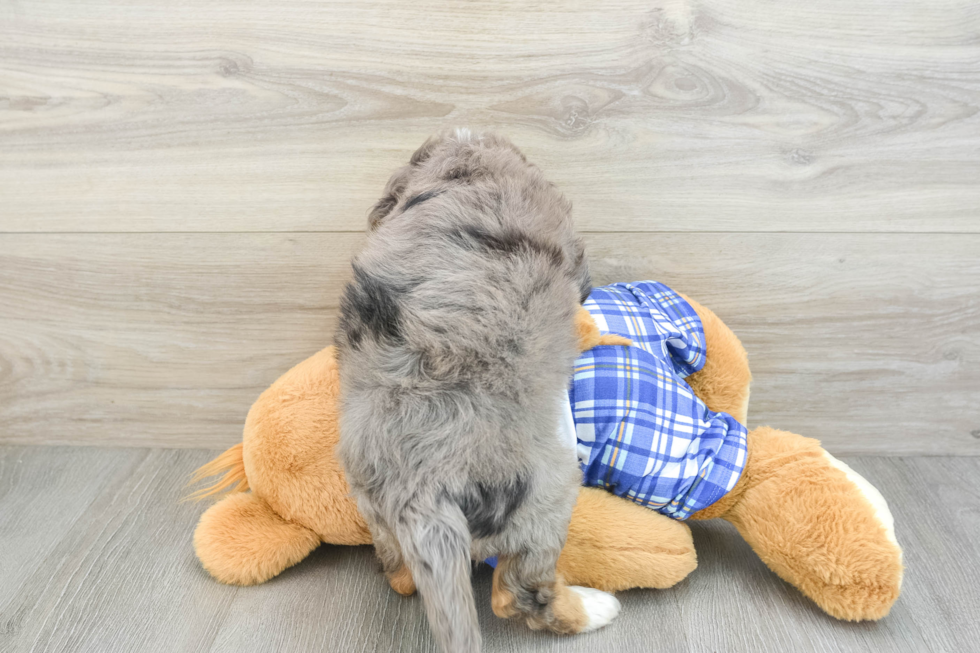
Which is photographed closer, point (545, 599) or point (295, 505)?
point (545, 599)

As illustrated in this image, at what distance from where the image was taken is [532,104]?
1022 millimetres

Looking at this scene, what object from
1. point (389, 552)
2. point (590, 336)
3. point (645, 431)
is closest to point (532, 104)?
point (590, 336)

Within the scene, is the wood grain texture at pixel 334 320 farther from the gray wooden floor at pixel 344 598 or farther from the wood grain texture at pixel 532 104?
the gray wooden floor at pixel 344 598

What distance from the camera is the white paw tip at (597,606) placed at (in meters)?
0.86

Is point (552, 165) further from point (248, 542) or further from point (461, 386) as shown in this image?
point (248, 542)

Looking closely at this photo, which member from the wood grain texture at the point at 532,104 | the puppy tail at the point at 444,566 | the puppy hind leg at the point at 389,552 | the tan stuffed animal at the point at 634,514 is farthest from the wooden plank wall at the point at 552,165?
the puppy tail at the point at 444,566

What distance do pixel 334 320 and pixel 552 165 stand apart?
0.42 meters

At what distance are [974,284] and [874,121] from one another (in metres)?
0.33

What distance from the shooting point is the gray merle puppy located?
2.24 ft

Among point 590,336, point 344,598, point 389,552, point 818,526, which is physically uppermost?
point 590,336

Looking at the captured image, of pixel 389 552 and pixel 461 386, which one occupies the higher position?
Result: pixel 461 386

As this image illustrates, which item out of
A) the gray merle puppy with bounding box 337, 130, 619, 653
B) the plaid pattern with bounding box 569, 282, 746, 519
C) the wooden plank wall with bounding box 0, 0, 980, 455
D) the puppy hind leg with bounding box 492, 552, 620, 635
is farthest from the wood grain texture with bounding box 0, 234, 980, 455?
the puppy hind leg with bounding box 492, 552, 620, 635

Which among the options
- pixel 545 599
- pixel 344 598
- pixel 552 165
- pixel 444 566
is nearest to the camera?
pixel 444 566

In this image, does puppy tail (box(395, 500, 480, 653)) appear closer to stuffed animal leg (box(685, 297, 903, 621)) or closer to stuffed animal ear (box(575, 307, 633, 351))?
stuffed animal ear (box(575, 307, 633, 351))
